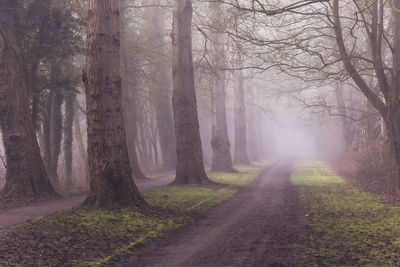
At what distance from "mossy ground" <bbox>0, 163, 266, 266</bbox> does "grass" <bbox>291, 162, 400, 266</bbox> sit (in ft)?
9.76

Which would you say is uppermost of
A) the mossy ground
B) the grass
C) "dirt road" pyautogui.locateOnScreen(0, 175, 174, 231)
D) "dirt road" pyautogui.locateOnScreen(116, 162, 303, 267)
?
"dirt road" pyautogui.locateOnScreen(0, 175, 174, 231)

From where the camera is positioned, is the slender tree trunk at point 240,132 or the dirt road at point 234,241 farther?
the slender tree trunk at point 240,132

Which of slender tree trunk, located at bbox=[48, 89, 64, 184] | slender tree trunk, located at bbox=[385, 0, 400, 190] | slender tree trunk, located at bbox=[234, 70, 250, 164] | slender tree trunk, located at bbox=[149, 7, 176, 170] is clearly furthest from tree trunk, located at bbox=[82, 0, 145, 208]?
slender tree trunk, located at bbox=[234, 70, 250, 164]

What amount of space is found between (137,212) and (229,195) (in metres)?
5.31

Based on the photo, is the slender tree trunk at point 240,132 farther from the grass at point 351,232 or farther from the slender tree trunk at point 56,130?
the grass at point 351,232

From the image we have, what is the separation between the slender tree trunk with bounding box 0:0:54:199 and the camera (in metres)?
11.3

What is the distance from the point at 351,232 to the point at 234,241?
238 cm

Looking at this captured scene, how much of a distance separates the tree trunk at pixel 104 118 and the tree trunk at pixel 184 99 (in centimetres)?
651

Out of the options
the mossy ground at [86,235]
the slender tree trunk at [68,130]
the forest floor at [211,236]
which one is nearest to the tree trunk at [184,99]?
the forest floor at [211,236]

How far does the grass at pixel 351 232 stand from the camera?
563 cm

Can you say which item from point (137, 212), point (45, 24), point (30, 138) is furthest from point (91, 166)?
point (45, 24)

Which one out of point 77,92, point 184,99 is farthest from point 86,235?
point 184,99

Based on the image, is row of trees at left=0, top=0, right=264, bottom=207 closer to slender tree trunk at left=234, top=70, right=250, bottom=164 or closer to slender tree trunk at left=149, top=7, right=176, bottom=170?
slender tree trunk at left=149, top=7, right=176, bottom=170

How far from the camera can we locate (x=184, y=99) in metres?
15.4
